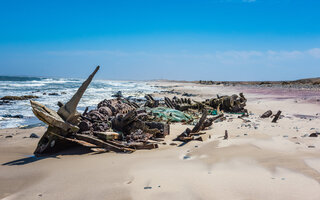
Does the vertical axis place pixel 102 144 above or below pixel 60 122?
below

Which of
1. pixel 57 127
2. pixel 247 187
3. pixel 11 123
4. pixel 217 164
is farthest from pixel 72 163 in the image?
pixel 11 123

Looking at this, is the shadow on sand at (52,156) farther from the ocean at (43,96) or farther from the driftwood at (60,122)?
the ocean at (43,96)

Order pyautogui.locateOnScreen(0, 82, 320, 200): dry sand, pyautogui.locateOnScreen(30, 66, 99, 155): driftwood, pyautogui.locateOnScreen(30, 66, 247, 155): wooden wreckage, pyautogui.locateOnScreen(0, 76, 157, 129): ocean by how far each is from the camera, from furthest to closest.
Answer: pyautogui.locateOnScreen(0, 76, 157, 129): ocean < pyautogui.locateOnScreen(30, 66, 247, 155): wooden wreckage < pyautogui.locateOnScreen(30, 66, 99, 155): driftwood < pyautogui.locateOnScreen(0, 82, 320, 200): dry sand

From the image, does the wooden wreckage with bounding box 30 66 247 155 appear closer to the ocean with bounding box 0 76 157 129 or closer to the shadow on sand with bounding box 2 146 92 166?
the shadow on sand with bounding box 2 146 92 166

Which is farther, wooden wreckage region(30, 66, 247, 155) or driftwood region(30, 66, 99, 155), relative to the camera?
wooden wreckage region(30, 66, 247, 155)

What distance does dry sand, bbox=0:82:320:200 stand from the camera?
3.90 m

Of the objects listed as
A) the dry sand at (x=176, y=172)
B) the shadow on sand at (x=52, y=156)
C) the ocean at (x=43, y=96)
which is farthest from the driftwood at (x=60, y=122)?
the ocean at (x=43, y=96)

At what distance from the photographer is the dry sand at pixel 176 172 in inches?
154

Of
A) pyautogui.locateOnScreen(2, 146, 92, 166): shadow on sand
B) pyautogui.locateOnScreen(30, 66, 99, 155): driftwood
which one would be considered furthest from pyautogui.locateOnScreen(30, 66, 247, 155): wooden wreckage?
pyautogui.locateOnScreen(2, 146, 92, 166): shadow on sand

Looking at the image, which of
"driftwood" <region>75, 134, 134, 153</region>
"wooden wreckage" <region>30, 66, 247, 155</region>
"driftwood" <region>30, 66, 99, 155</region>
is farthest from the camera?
"driftwood" <region>75, 134, 134, 153</region>

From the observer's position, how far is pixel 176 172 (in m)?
4.78

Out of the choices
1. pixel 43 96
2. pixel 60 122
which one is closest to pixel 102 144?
pixel 60 122

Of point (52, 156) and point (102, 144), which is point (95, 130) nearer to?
point (102, 144)

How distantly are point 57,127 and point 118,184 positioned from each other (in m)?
2.58
